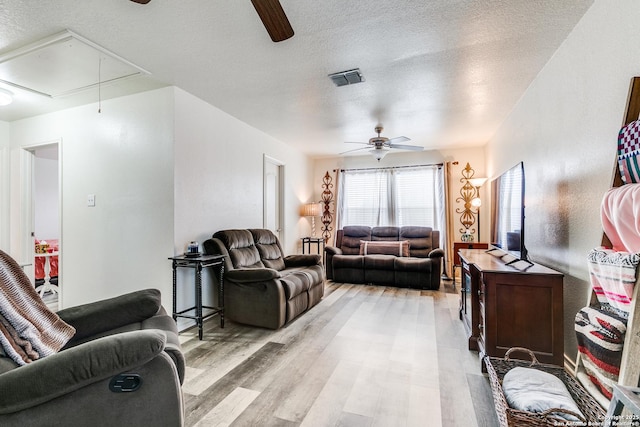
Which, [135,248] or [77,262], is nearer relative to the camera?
[135,248]

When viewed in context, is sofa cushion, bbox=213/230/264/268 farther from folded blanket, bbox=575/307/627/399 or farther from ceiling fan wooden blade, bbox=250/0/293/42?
folded blanket, bbox=575/307/627/399

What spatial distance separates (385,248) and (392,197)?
1.22 m

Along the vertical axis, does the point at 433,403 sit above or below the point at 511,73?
below

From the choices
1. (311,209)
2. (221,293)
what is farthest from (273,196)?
(221,293)

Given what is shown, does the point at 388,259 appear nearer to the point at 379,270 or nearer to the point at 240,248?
the point at 379,270

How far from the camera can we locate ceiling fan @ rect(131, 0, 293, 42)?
134 centimetres

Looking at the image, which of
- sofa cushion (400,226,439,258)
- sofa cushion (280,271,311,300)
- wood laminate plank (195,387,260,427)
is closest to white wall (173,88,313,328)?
sofa cushion (280,271,311,300)

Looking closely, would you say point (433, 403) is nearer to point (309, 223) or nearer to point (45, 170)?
point (309, 223)

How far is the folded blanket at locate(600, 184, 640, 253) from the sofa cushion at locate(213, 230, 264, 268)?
3121 millimetres

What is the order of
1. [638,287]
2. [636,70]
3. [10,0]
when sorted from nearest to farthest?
[638,287] < [636,70] < [10,0]

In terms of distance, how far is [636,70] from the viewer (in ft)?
4.87

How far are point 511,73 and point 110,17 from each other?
130 inches

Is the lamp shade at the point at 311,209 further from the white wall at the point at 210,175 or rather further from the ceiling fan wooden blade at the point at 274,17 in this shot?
the ceiling fan wooden blade at the point at 274,17

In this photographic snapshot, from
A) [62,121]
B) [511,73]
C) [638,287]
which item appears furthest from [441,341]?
[62,121]
